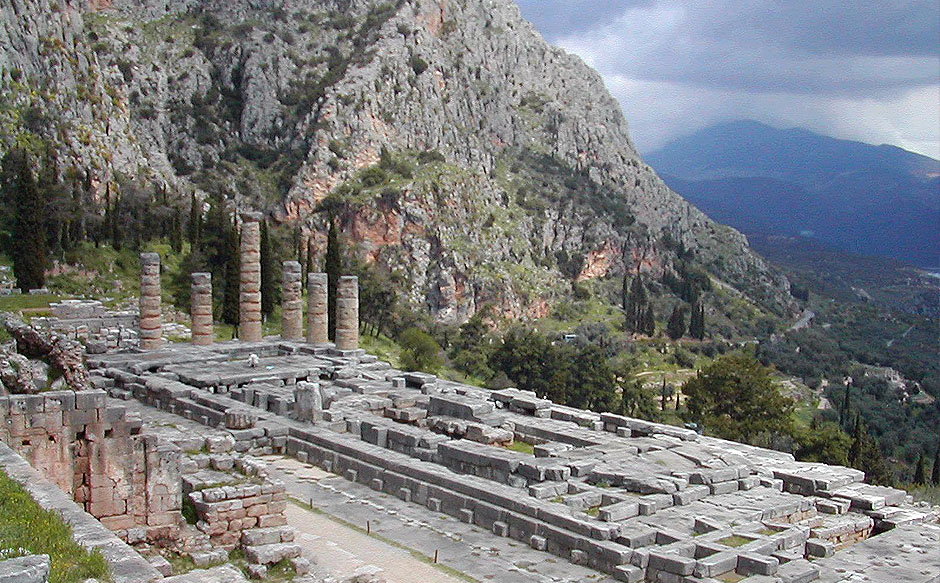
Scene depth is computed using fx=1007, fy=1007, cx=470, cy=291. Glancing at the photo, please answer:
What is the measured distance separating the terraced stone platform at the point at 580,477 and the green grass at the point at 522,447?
177 millimetres

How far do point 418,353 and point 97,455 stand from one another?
1492 inches

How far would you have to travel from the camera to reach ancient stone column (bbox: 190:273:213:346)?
37.9m

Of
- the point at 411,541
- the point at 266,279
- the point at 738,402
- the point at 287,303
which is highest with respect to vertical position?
the point at 266,279

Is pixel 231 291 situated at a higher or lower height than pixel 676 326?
higher

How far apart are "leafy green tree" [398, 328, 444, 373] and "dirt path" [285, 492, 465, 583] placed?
31.1 metres

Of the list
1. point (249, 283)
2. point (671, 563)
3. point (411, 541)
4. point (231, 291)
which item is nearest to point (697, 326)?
point (231, 291)

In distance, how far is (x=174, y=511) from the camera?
15.4m

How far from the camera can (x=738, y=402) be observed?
40469 millimetres

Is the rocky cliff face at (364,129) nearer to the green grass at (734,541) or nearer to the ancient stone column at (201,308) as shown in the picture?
the ancient stone column at (201,308)

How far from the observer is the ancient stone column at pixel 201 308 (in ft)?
124

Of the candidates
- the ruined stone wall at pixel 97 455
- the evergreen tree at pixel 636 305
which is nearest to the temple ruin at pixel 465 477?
the ruined stone wall at pixel 97 455

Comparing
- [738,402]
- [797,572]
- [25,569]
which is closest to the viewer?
[25,569]

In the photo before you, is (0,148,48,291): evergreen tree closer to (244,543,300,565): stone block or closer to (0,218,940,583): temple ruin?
(0,218,940,583): temple ruin

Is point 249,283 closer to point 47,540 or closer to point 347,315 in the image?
point 347,315
